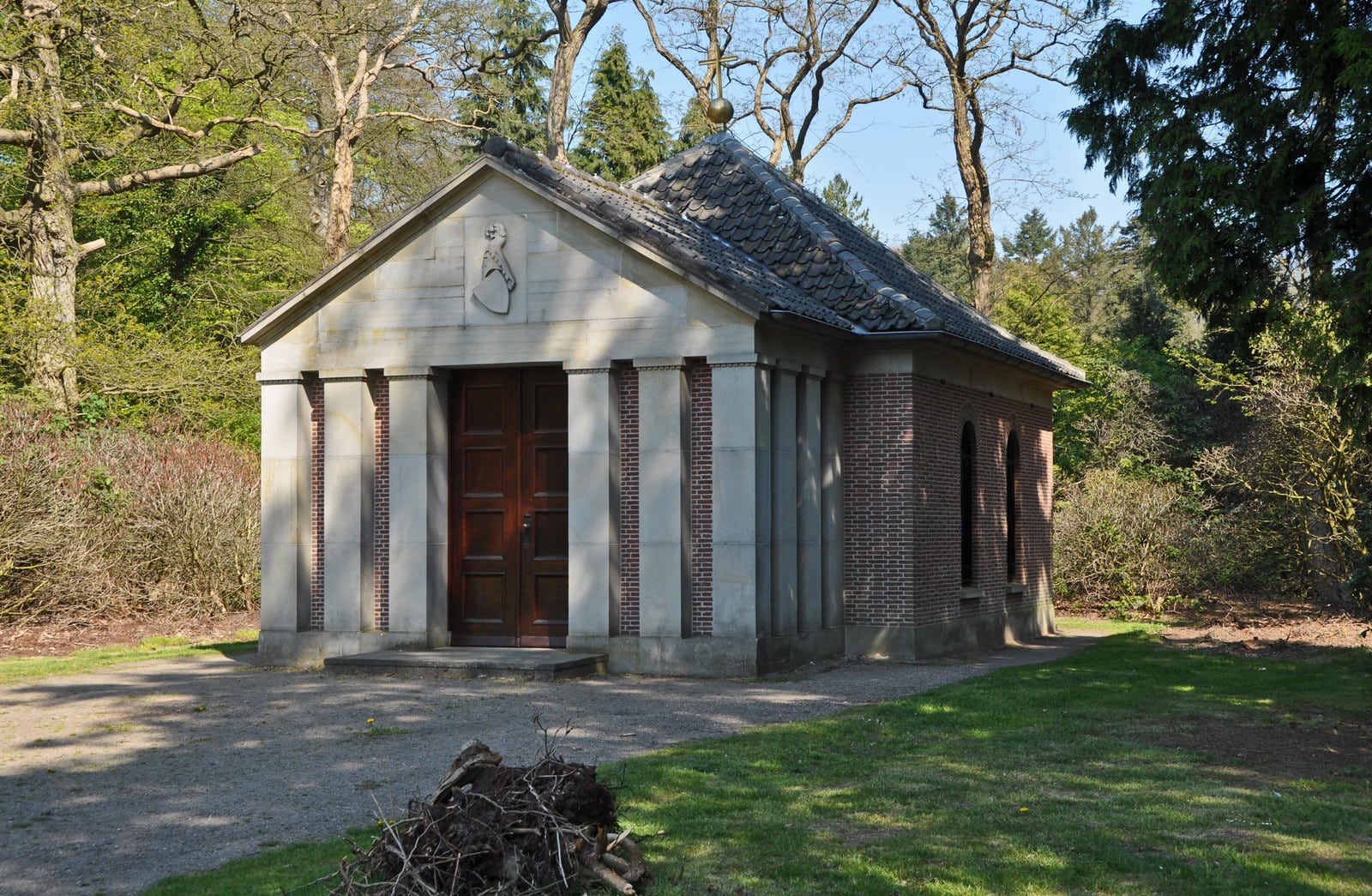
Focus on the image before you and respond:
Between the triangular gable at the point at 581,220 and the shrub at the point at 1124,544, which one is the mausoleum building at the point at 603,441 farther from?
the shrub at the point at 1124,544

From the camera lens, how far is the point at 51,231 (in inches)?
922

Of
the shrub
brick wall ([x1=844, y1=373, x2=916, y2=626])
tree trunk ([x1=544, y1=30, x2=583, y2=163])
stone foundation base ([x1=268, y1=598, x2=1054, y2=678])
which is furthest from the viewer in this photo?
tree trunk ([x1=544, y1=30, x2=583, y2=163])

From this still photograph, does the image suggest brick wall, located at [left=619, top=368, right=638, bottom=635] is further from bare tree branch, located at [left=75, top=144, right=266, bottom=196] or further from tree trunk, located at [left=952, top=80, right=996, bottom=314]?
tree trunk, located at [left=952, top=80, right=996, bottom=314]

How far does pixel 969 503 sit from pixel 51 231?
16.1 m

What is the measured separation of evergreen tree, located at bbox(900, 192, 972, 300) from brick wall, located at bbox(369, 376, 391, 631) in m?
47.0

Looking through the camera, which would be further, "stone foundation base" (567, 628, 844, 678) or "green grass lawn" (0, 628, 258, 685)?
"green grass lawn" (0, 628, 258, 685)

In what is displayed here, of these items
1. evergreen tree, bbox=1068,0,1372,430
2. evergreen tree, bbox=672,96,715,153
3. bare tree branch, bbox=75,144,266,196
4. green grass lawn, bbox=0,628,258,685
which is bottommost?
green grass lawn, bbox=0,628,258,685

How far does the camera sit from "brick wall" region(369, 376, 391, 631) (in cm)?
1662

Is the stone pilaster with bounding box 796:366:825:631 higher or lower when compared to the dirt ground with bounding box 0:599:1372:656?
higher

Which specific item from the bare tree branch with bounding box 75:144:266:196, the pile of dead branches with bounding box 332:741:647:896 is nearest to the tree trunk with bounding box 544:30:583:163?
the bare tree branch with bounding box 75:144:266:196

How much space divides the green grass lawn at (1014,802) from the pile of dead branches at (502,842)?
0.44 metres

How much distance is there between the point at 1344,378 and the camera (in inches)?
403

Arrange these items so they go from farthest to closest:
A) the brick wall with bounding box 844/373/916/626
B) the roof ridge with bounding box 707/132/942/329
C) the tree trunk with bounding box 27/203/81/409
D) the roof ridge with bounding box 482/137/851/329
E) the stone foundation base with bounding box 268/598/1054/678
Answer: the tree trunk with bounding box 27/203/81/409 → the brick wall with bounding box 844/373/916/626 → the roof ridge with bounding box 707/132/942/329 → the roof ridge with bounding box 482/137/851/329 → the stone foundation base with bounding box 268/598/1054/678

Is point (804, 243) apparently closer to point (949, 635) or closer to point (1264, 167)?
point (949, 635)
